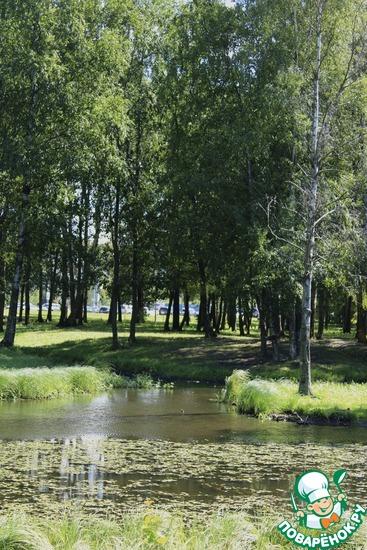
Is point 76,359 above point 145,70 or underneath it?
underneath

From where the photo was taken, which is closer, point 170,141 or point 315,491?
point 315,491

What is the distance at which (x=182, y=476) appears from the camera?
585 inches

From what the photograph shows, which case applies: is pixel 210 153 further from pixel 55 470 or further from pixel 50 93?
pixel 55 470

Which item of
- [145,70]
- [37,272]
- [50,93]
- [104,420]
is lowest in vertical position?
[104,420]

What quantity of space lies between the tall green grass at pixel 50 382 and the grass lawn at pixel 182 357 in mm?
4062

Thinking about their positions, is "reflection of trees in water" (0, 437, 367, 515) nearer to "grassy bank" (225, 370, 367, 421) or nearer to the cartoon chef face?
the cartoon chef face

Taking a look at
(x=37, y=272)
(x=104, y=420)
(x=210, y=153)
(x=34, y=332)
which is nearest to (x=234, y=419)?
(x=104, y=420)

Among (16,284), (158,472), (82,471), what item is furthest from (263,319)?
(82,471)

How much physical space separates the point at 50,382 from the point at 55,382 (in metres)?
0.30

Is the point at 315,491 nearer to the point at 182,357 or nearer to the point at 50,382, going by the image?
the point at 50,382

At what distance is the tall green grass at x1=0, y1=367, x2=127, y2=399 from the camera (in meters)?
27.8

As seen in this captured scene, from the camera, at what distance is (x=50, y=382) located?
1128 inches

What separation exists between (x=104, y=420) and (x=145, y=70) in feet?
95.2

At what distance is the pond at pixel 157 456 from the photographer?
507 inches
